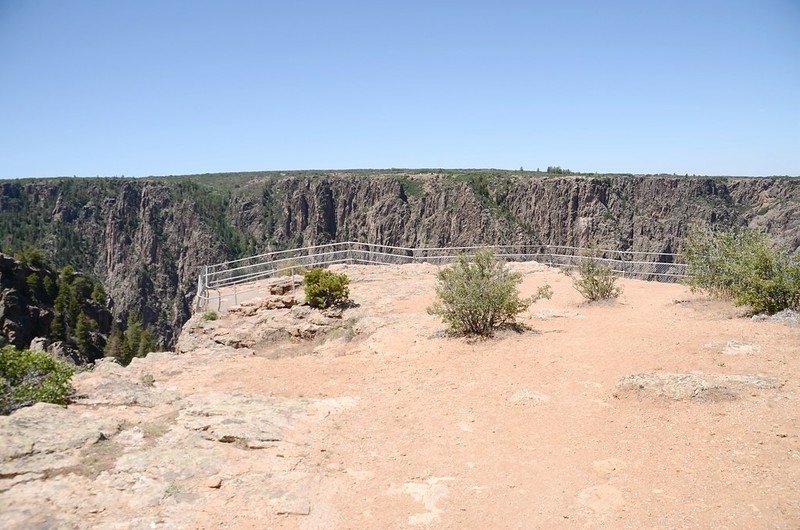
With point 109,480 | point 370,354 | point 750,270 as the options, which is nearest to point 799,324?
point 750,270

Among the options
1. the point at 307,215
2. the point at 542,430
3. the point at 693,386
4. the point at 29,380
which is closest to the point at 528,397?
the point at 542,430

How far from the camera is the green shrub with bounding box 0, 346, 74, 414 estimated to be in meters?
7.77

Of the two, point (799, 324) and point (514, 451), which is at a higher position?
point (799, 324)

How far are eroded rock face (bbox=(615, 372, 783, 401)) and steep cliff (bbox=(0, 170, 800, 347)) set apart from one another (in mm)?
81479

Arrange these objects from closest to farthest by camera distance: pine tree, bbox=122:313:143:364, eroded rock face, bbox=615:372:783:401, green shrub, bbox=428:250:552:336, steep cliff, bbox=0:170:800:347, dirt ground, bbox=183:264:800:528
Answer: dirt ground, bbox=183:264:800:528 < eroded rock face, bbox=615:372:783:401 < green shrub, bbox=428:250:552:336 < pine tree, bbox=122:313:143:364 < steep cliff, bbox=0:170:800:347

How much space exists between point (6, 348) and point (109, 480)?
4.16 meters

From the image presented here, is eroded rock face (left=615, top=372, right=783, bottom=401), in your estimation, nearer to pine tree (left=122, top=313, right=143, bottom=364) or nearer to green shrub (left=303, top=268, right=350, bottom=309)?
green shrub (left=303, top=268, right=350, bottom=309)

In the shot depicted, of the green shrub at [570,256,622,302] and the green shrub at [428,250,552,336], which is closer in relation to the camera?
the green shrub at [428,250,552,336]

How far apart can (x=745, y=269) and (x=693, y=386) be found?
6122 mm

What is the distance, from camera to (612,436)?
687 cm

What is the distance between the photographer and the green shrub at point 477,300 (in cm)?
1177

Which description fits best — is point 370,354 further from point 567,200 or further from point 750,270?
point 567,200

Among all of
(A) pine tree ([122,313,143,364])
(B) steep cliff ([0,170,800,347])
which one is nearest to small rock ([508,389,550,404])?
(A) pine tree ([122,313,143,364])

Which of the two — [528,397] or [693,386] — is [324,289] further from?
[693,386]
